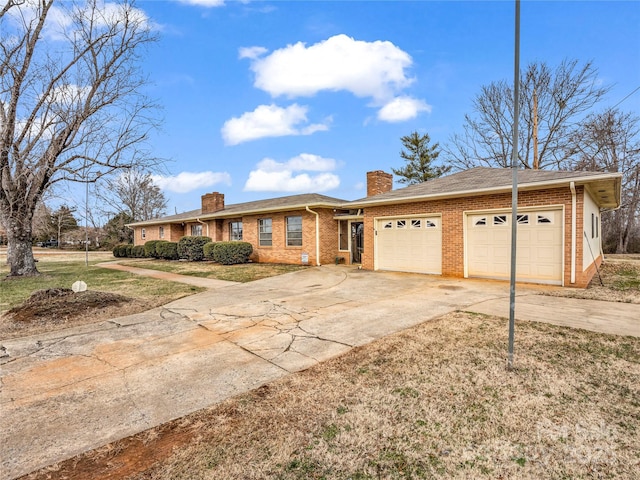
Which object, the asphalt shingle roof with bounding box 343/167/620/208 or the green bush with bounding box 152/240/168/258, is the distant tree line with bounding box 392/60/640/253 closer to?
the asphalt shingle roof with bounding box 343/167/620/208

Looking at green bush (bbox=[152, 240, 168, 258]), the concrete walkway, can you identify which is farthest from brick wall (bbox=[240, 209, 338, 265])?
the concrete walkway

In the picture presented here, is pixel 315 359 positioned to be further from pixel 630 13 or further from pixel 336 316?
pixel 630 13

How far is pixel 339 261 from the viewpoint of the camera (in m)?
15.8

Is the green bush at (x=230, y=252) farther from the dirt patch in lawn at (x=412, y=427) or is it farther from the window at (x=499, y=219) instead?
the dirt patch in lawn at (x=412, y=427)

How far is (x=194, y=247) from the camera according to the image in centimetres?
1895

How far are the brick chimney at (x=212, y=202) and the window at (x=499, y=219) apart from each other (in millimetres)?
16999

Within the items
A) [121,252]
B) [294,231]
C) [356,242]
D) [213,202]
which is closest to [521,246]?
[356,242]

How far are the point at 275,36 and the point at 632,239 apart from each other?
31103 mm

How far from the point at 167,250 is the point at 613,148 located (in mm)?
30788

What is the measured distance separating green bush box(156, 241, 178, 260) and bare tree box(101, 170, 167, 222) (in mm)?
21410

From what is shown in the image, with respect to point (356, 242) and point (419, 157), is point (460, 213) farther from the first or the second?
point (419, 157)

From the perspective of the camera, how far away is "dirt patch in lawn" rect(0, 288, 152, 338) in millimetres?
5734

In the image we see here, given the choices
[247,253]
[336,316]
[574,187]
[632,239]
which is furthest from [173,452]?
[632,239]

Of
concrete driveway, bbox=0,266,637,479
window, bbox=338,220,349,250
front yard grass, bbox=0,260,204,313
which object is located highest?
window, bbox=338,220,349,250
